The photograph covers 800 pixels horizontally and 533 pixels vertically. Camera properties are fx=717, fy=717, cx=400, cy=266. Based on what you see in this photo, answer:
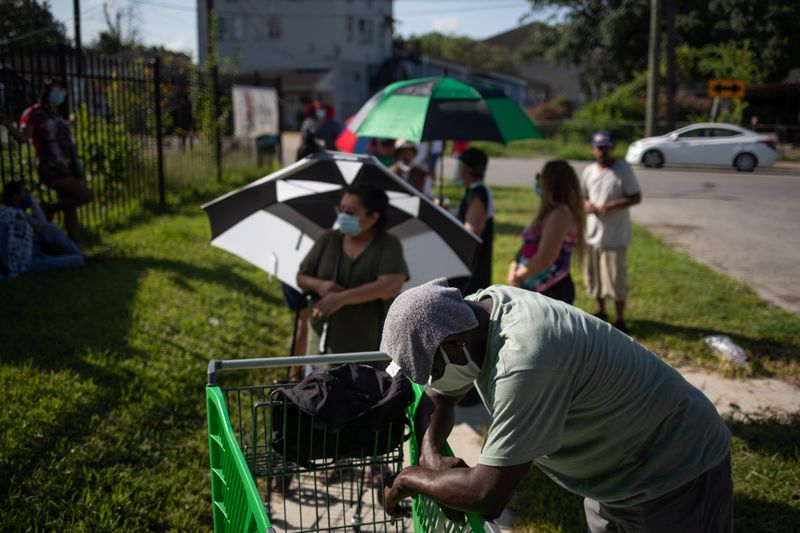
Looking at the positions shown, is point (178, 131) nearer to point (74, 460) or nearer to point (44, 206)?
point (44, 206)

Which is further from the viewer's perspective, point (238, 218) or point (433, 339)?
point (238, 218)

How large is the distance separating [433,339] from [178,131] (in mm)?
12949

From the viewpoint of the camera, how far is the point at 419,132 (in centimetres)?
545

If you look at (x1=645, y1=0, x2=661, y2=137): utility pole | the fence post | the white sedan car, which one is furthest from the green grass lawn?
(x1=645, y1=0, x2=661, y2=137): utility pole

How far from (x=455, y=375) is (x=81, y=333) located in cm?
465

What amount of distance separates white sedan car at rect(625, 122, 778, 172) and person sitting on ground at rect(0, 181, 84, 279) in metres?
21.5

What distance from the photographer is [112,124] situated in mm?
10875

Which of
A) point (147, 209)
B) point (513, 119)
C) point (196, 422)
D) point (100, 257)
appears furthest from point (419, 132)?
point (147, 209)

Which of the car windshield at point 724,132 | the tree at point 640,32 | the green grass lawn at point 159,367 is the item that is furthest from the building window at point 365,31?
the green grass lawn at point 159,367

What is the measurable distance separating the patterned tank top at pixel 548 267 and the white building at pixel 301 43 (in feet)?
148

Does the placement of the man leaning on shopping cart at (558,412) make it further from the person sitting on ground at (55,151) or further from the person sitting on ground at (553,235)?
the person sitting on ground at (55,151)

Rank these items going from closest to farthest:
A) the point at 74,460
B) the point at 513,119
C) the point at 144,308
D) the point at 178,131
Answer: the point at 74,460
the point at 513,119
the point at 144,308
the point at 178,131

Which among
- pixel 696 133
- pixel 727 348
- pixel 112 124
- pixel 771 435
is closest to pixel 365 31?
pixel 696 133

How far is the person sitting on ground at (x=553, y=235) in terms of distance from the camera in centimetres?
504
